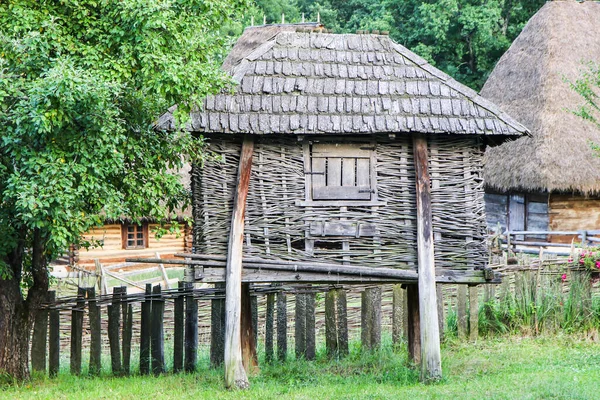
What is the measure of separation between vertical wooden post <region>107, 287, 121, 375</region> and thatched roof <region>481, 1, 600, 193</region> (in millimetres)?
13025

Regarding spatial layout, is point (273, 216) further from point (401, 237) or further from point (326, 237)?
point (401, 237)

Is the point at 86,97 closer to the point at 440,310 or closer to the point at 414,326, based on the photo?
the point at 414,326

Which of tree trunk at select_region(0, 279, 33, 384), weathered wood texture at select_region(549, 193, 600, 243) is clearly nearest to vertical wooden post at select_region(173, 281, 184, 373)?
tree trunk at select_region(0, 279, 33, 384)

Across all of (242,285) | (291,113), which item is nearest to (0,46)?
(291,113)

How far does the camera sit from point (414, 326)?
10.1 metres

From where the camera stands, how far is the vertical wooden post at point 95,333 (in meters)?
10.2

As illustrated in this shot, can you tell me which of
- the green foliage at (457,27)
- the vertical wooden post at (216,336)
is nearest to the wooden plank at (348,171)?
the vertical wooden post at (216,336)

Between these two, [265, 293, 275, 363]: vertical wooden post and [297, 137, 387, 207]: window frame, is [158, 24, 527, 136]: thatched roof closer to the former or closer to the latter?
[297, 137, 387, 207]: window frame

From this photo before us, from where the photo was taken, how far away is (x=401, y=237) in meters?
9.26

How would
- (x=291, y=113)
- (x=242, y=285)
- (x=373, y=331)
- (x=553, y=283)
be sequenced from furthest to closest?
(x=553, y=283), (x=373, y=331), (x=242, y=285), (x=291, y=113)

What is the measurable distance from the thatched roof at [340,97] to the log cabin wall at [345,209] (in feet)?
1.02

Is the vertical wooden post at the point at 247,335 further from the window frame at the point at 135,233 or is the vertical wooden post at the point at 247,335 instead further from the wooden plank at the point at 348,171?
the window frame at the point at 135,233

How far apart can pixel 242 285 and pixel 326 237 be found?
4.63 ft

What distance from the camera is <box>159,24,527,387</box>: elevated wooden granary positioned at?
354 inches
